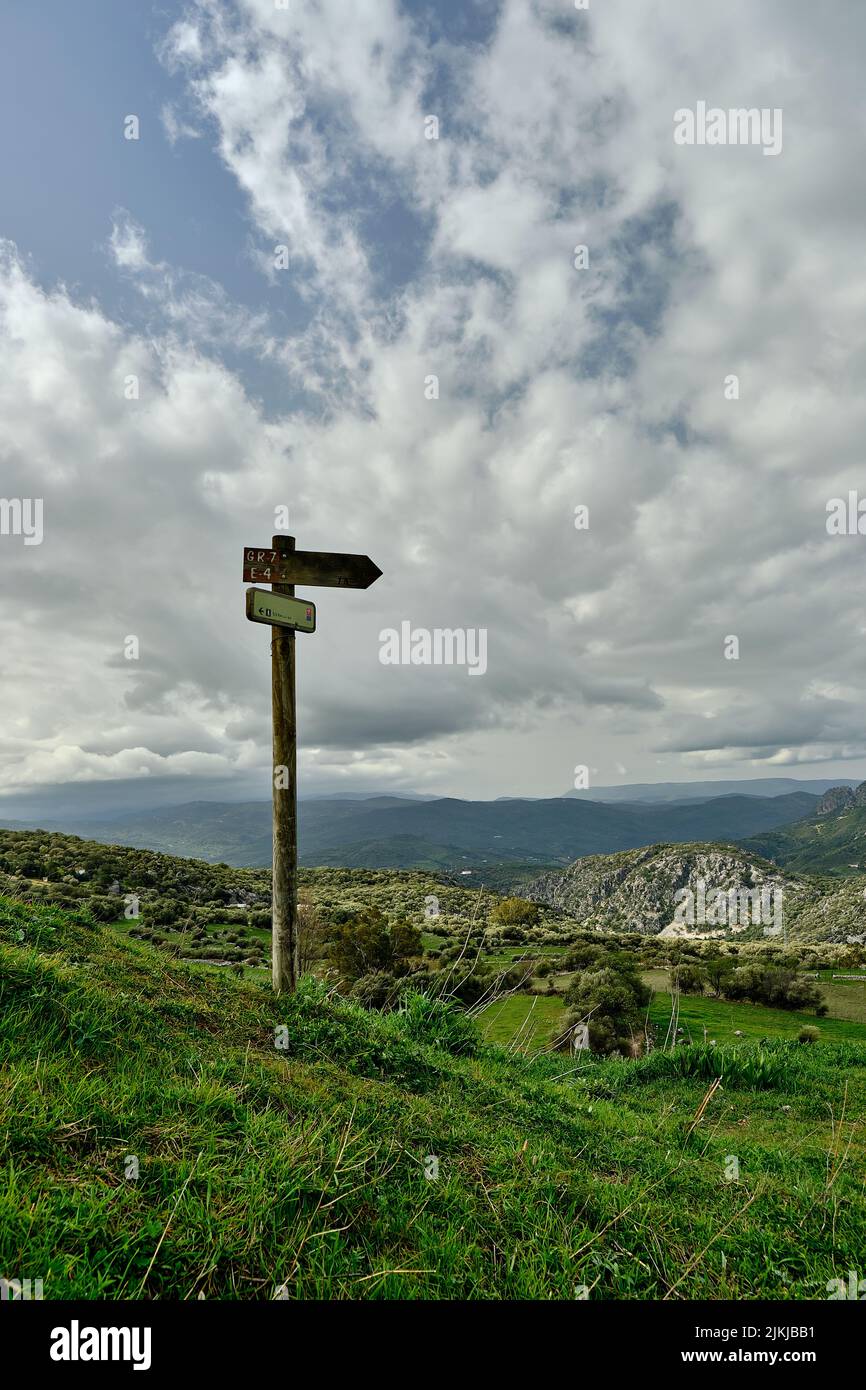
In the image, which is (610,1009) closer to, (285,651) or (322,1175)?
(285,651)

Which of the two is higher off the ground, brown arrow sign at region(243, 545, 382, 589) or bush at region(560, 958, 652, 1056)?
brown arrow sign at region(243, 545, 382, 589)

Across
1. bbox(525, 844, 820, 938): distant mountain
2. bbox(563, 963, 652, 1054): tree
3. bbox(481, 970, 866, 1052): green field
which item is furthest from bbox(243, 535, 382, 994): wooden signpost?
bbox(525, 844, 820, 938): distant mountain

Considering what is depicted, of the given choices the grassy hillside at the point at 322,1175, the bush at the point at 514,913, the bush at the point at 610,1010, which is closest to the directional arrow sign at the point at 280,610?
the grassy hillside at the point at 322,1175

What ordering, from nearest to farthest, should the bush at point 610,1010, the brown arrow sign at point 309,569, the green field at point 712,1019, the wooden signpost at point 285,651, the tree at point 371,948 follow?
the wooden signpost at point 285,651 → the brown arrow sign at point 309,569 → the bush at point 610,1010 → the green field at point 712,1019 → the tree at point 371,948

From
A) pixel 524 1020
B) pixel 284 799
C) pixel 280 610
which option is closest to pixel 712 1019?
pixel 524 1020

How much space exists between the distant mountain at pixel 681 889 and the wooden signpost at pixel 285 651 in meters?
99.5

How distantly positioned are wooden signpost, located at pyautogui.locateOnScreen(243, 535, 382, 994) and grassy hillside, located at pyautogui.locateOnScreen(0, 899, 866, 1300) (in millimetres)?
938

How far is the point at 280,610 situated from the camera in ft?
24.6

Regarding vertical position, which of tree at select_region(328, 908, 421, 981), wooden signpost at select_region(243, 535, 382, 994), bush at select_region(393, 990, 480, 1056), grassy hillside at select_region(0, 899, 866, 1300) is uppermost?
wooden signpost at select_region(243, 535, 382, 994)

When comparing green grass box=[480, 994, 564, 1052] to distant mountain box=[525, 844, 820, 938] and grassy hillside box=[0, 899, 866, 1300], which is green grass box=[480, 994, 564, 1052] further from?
distant mountain box=[525, 844, 820, 938]

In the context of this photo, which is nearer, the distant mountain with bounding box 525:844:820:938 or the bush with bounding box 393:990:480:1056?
the bush with bounding box 393:990:480:1056

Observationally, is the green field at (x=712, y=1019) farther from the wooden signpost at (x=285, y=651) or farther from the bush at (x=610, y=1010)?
the wooden signpost at (x=285, y=651)

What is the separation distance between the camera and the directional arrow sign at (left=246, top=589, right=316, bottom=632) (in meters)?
7.20

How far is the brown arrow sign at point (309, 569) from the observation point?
25.4 ft
